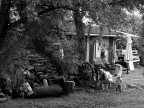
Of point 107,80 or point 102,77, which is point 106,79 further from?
point 102,77

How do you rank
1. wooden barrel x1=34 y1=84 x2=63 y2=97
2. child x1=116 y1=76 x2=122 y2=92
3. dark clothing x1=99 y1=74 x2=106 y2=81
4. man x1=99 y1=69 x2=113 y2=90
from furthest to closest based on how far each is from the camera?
dark clothing x1=99 y1=74 x2=106 y2=81 < man x1=99 y1=69 x2=113 y2=90 < child x1=116 y1=76 x2=122 y2=92 < wooden barrel x1=34 y1=84 x2=63 y2=97

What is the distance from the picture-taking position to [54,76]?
1481 centimetres

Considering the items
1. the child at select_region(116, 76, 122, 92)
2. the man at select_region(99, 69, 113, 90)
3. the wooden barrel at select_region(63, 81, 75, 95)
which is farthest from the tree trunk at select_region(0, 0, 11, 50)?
the child at select_region(116, 76, 122, 92)

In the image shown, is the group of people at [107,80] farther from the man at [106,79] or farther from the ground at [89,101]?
the ground at [89,101]

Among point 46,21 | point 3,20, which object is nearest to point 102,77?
point 46,21

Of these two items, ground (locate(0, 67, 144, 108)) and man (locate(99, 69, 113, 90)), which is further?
man (locate(99, 69, 113, 90))

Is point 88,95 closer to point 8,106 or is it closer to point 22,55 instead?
point 8,106

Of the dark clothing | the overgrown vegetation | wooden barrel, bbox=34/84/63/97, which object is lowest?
wooden barrel, bbox=34/84/63/97

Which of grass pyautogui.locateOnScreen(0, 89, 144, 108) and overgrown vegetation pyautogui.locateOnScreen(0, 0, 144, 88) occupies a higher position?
overgrown vegetation pyautogui.locateOnScreen(0, 0, 144, 88)

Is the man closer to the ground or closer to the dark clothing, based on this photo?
the dark clothing

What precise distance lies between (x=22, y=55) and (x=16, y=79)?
83 centimetres

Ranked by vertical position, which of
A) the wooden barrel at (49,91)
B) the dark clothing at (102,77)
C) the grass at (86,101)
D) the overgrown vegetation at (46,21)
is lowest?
the grass at (86,101)

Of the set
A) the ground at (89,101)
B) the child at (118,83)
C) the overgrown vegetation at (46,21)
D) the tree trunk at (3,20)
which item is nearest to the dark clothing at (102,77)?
the child at (118,83)

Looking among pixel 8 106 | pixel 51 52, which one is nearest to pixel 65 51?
pixel 51 52
